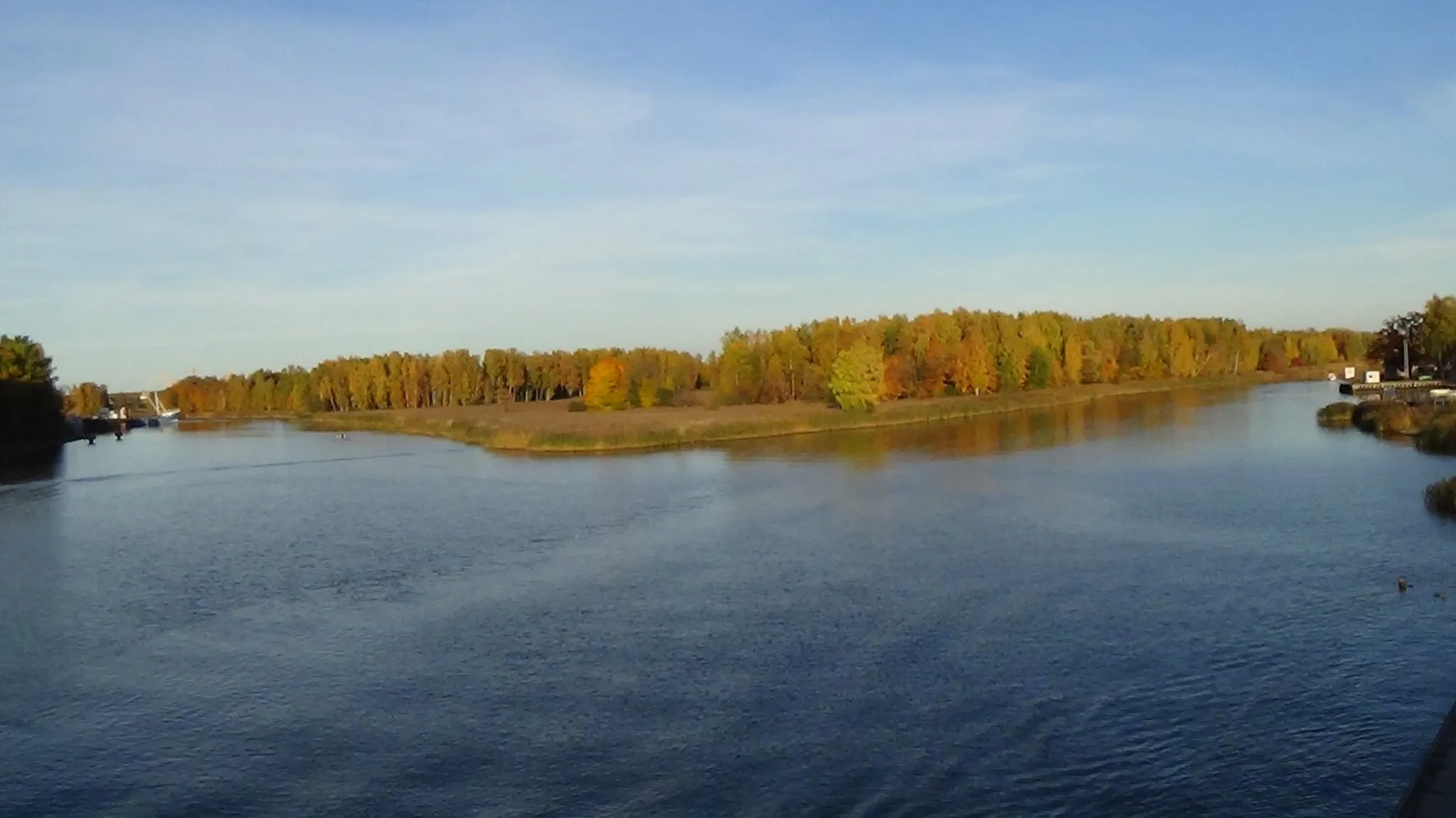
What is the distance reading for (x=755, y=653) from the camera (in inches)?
452

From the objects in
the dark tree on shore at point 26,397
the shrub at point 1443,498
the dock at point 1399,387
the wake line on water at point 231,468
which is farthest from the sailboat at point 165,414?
the shrub at point 1443,498

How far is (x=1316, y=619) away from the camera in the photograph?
1174cm

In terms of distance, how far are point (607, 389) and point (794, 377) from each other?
995cm

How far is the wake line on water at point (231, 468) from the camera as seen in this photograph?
34250 millimetres

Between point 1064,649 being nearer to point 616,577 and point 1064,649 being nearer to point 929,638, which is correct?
point 929,638

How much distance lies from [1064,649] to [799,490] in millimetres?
13194

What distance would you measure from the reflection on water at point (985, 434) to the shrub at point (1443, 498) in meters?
12.9

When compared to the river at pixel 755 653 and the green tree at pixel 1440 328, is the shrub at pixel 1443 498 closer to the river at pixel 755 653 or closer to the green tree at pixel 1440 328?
the river at pixel 755 653

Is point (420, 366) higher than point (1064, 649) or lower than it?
higher

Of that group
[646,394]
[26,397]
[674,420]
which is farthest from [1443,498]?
[26,397]

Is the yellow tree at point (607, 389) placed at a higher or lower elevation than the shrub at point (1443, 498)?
higher

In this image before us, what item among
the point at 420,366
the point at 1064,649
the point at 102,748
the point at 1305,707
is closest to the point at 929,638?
the point at 1064,649

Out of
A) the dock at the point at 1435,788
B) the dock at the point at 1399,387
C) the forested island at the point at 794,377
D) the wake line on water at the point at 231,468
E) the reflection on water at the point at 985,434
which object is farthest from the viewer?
the forested island at the point at 794,377

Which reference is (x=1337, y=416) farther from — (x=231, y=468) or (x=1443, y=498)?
(x=231, y=468)
